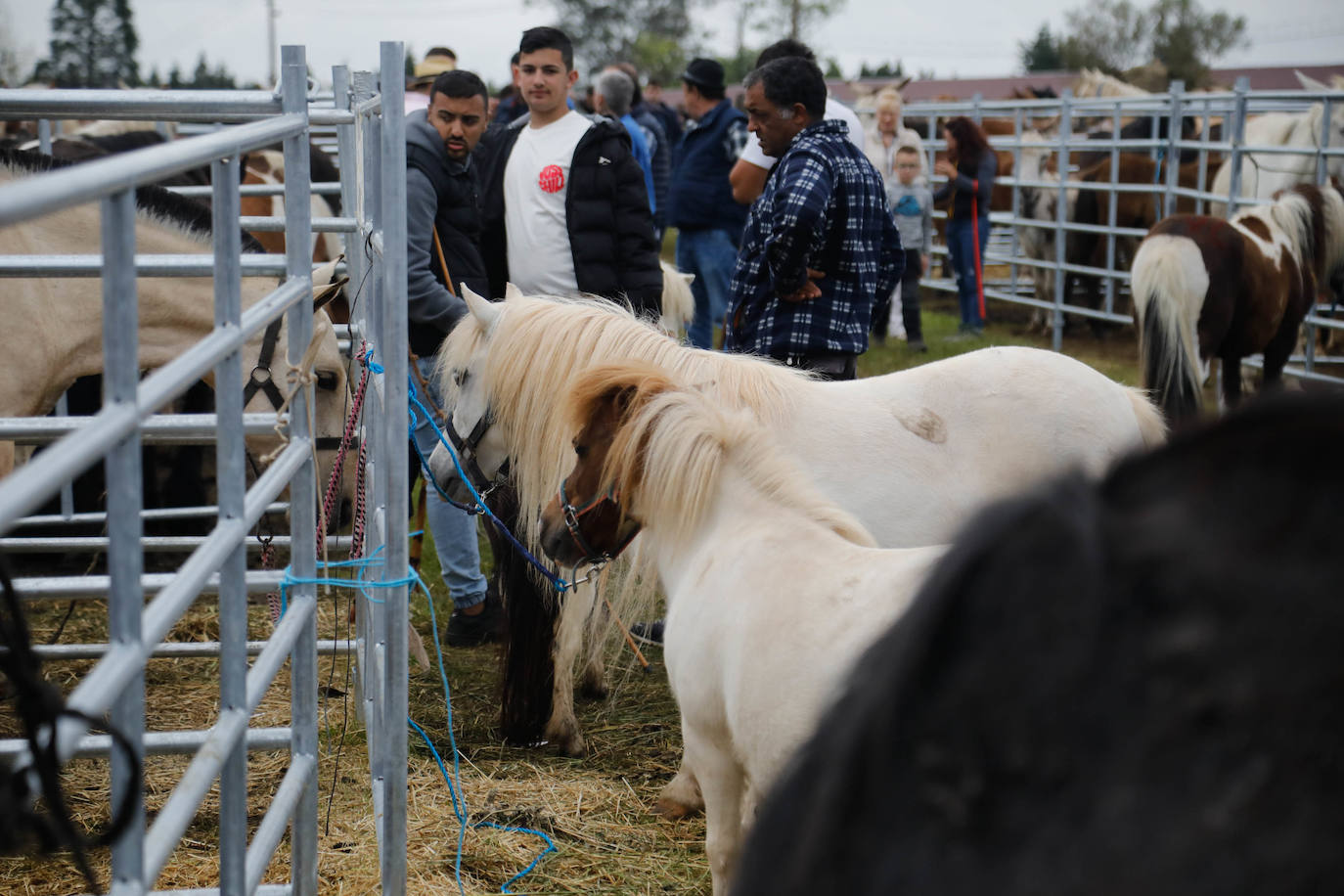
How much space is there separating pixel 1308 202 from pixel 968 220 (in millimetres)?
3765

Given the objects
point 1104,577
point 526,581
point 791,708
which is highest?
point 1104,577

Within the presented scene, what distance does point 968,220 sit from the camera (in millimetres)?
10742

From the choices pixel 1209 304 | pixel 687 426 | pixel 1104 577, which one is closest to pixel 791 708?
pixel 687 426

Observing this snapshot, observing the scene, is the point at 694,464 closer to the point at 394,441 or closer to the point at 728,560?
the point at 728,560

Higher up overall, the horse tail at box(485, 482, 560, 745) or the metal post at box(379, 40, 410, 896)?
the metal post at box(379, 40, 410, 896)

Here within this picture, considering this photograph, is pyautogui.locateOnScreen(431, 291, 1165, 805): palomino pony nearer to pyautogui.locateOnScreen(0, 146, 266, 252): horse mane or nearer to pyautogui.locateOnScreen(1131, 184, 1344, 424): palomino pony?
pyautogui.locateOnScreen(0, 146, 266, 252): horse mane

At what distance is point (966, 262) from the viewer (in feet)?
35.7

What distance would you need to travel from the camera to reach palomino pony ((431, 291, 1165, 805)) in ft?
9.48

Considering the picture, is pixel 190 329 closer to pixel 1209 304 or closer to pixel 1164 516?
pixel 1164 516

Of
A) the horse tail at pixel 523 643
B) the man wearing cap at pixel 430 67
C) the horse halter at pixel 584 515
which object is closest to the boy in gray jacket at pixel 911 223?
the man wearing cap at pixel 430 67

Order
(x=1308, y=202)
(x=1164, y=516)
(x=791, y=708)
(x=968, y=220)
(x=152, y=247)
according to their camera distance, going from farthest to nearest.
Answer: (x=968, y=220) → (x=1308, y=202) → (x=152, y=247) → (x=791, y=708) → (x=1164, y=516)

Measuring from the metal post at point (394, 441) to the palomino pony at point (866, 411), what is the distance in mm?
694

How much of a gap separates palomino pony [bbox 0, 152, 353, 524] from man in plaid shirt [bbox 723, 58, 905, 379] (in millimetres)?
1435

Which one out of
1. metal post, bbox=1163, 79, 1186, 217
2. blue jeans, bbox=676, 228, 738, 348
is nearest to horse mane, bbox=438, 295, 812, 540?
blue jeans, bbox=676, 228, 738, 348
